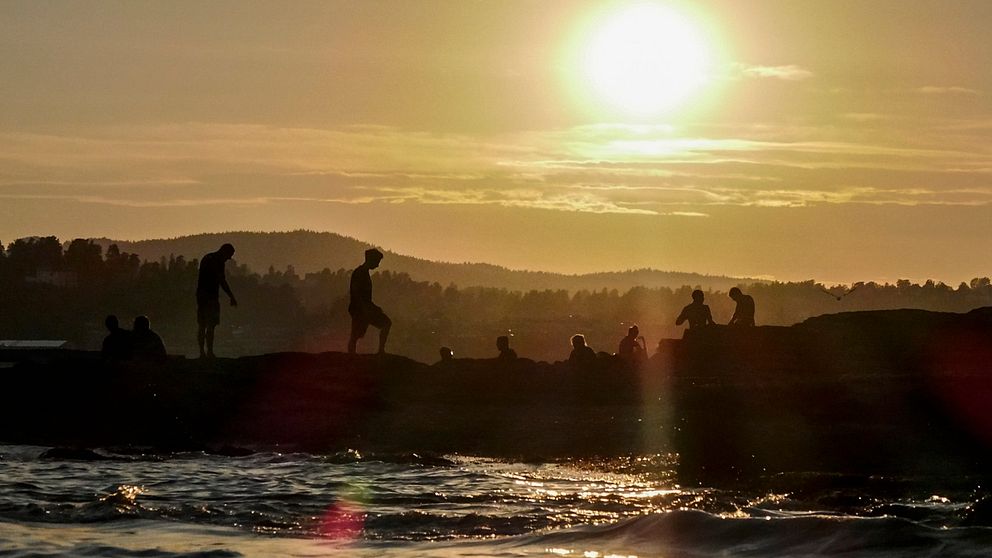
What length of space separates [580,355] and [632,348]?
6.11 feet

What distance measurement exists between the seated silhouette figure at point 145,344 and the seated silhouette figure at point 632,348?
835cm

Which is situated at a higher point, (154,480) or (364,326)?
(364,326)

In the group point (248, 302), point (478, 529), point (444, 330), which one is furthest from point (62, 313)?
point (478, 529)

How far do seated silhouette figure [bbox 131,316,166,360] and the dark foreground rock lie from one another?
0.44 metres

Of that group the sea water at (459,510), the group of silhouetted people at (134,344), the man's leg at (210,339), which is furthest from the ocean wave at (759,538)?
the group of silhouetted people at (134,344)

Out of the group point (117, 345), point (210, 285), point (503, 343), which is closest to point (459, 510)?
point (210, 285)

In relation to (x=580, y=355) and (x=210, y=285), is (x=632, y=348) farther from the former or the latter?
(x=210, y=285)

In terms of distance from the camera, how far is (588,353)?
1159 inches

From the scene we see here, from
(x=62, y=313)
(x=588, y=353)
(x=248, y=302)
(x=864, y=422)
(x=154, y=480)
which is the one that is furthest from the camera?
(x=248, y=302)

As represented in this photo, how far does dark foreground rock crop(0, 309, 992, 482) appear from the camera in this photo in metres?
22.2

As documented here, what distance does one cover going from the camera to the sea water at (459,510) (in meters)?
14.5

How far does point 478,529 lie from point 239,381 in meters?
12.2

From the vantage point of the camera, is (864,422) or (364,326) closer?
(864,422)

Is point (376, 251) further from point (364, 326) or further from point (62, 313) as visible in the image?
point (62, 313)
